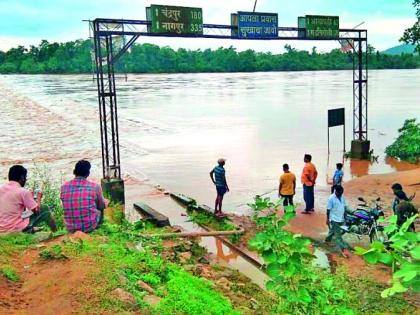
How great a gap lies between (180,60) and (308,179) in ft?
377

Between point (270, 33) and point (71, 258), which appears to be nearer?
point (71, 258)

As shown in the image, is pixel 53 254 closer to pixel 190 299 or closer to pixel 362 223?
pixel 190 299

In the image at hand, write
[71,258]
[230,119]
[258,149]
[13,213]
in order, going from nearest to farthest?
[71,258]
[13,213]
[258,149]
[230,119]

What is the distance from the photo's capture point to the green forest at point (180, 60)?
120 m

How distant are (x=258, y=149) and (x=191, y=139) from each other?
5426mm

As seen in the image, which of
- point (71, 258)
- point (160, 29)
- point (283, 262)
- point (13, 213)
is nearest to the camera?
point (283, 262)

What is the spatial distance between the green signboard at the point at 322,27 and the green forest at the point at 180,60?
103m

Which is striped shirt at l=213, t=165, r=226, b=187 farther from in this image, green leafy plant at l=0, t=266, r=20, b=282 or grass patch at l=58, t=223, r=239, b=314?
green leafy plant at l=0, t=266, r=20, b=282

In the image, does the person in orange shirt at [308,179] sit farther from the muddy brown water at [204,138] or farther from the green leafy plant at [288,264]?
the green leafy plant at [288,264]

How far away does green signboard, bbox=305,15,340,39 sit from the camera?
60.1 feet

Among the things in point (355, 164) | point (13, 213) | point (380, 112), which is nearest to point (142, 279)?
point (13, 213)

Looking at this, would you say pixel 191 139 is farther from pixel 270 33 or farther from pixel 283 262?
pixel 283 262

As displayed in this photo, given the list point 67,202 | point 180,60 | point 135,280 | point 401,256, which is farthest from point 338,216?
point 180,60

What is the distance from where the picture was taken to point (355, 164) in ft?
68.7
